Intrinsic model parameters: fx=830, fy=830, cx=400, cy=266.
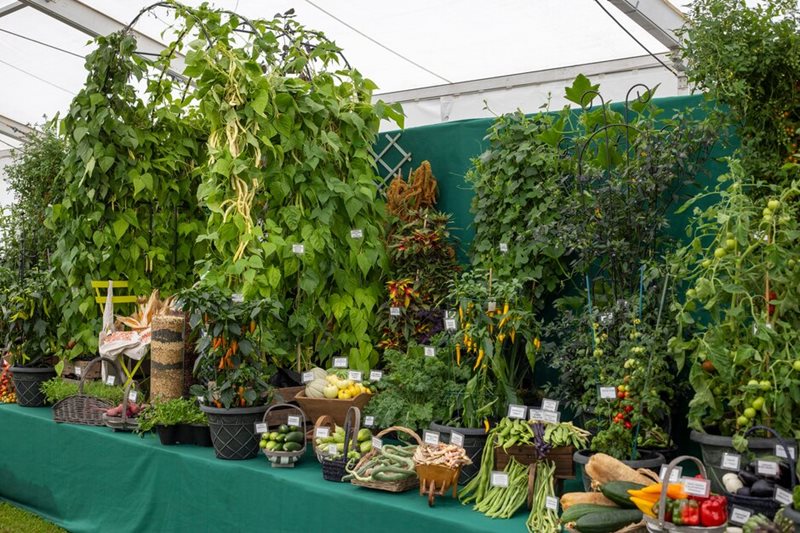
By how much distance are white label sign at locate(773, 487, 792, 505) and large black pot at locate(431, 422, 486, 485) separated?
3.92ft

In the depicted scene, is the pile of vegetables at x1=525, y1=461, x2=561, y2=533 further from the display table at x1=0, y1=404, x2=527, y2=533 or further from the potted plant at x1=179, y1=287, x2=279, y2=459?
the potted plant at x1=179, y1=287, x2=279, y2=459

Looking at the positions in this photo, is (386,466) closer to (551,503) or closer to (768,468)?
(551,503)

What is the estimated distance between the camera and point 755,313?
296 cm

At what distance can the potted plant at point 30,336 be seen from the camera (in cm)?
546

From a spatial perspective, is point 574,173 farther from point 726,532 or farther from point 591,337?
point 726,532

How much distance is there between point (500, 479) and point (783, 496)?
1.01m

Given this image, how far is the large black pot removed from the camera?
3373mm

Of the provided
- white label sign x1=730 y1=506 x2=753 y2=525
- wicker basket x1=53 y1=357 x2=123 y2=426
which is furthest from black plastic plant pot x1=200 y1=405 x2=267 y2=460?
white label sign x1=730 y1=506 x2=753 y2=525

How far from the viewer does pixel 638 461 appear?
2.95 m

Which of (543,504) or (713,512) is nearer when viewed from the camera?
(713,512)

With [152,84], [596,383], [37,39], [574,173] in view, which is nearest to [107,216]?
[152,84]

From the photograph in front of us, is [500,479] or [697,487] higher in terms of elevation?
[697,487]

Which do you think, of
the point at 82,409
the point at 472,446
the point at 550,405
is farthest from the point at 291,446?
the point at 82,409

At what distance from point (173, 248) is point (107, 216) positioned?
50 cm
